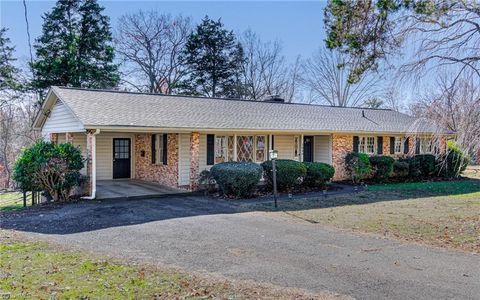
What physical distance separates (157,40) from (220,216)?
28994 millimetres

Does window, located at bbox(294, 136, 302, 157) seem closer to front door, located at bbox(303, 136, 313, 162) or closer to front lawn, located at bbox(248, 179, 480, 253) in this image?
front door, located at bbox(303, 136, 313, 162)

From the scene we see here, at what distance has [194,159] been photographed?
49.6 feet

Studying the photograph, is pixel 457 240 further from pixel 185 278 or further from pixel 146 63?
pixel 146 63

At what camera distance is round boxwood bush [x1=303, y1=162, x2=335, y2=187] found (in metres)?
16.2

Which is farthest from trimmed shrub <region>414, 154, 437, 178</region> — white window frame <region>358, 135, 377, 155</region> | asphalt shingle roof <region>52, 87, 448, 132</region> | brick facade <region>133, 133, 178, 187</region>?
brick facade <region>133, 133, 178, 187</region>

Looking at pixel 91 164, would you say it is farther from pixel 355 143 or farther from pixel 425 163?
pixel 425 163

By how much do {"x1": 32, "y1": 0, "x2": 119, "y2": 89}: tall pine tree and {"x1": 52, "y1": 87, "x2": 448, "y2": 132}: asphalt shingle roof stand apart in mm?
12903

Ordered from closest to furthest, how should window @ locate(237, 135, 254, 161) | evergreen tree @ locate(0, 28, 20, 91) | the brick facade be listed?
the brick facade < window @ locate(237, 135, 254, 161) < evergreen tree @ locate(0, 28, 20, 91)

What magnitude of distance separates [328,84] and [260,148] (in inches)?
1027

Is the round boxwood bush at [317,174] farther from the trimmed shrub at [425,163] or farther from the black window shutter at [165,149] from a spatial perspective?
the trimmed shrub at [425,163]

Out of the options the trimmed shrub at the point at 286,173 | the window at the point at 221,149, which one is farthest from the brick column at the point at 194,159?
the trimmed shrub at the point at 286,173

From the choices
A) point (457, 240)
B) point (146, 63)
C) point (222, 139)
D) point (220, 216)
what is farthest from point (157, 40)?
point (457, 240)

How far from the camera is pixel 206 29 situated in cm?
3584

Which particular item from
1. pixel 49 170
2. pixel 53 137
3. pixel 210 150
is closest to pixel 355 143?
pixel 210 150
